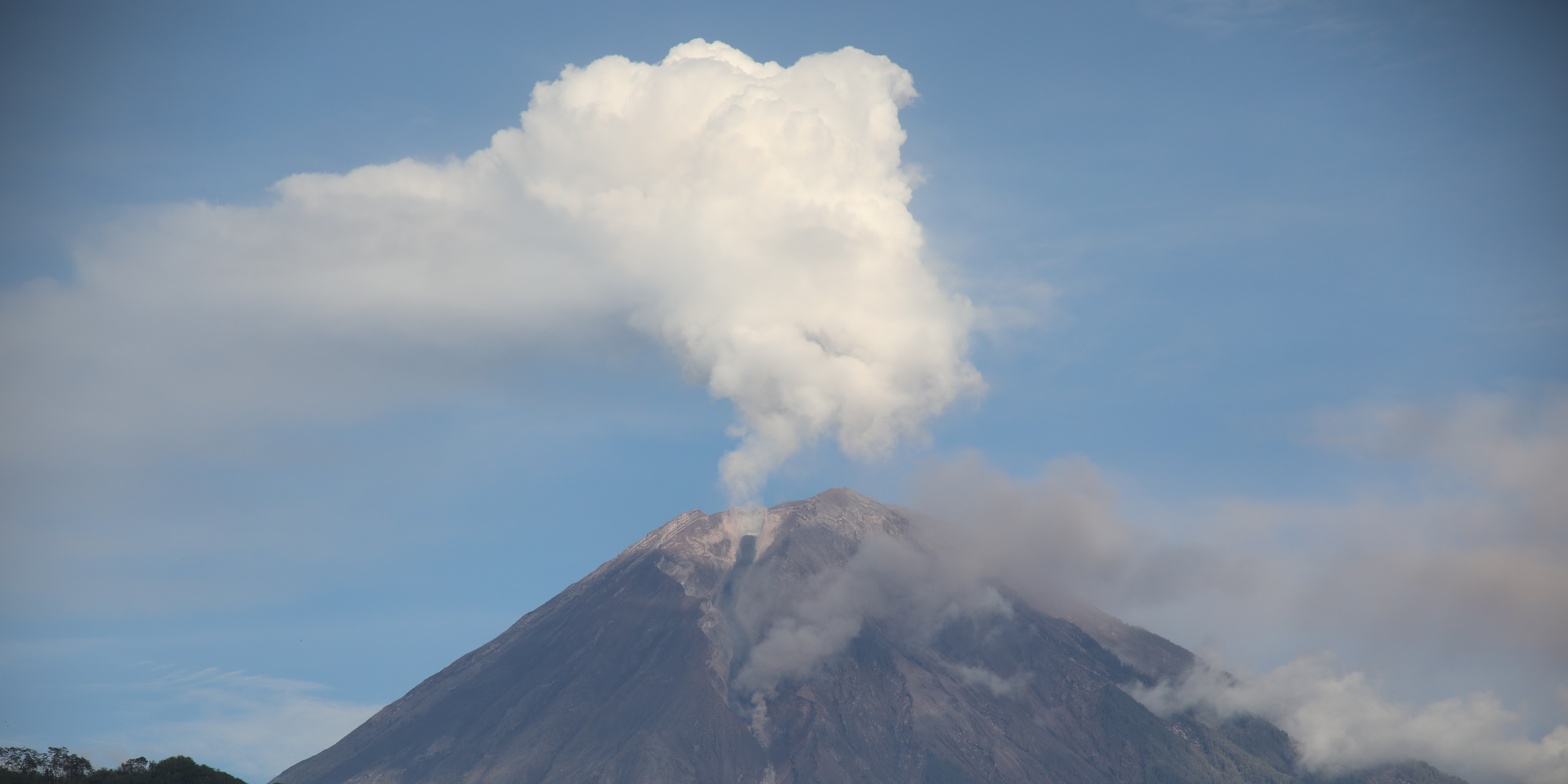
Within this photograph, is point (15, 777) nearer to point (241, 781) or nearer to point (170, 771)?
point (170, 771)

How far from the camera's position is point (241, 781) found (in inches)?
5502

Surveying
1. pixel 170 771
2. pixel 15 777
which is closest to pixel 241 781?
pixel 170 771

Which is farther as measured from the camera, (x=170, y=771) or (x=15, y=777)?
(x=170, y=771)

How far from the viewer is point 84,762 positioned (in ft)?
425

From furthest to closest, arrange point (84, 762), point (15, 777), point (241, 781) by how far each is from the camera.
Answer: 1. point (241, 781)
2. point (84, 762)
3. point (15, 777)

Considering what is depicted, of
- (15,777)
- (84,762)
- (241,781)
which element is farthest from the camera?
(241,781)

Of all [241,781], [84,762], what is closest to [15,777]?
[84,762]

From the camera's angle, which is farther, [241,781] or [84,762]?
[241,781]

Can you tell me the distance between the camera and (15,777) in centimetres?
11744

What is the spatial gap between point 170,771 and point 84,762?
837cm

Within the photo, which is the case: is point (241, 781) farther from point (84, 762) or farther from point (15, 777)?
point (15, 777)

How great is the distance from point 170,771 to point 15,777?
15.6 m

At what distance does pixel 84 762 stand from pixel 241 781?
1613 cm

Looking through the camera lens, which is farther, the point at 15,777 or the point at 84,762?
the point at 84,762
